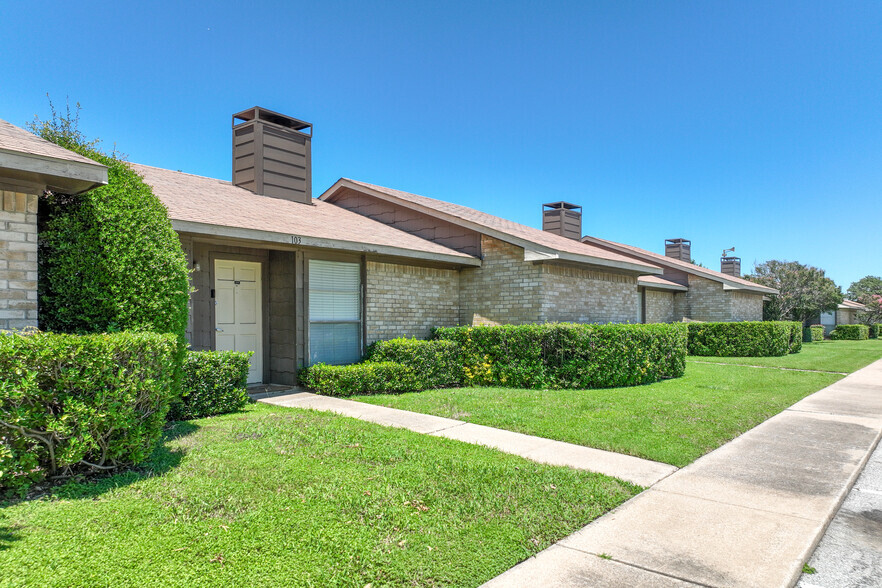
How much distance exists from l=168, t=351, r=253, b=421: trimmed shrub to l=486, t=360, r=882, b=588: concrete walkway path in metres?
5.67

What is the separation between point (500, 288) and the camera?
13.4 meters

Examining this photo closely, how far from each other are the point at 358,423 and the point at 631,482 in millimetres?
3692

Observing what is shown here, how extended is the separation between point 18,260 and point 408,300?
7952 mm

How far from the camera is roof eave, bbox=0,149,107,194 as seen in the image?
5.28 m

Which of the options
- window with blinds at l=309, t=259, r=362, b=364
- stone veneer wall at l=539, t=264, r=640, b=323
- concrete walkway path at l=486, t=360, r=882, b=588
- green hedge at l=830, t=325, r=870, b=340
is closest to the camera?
concrete walkway path at l=486, t=360, r=882, b=588

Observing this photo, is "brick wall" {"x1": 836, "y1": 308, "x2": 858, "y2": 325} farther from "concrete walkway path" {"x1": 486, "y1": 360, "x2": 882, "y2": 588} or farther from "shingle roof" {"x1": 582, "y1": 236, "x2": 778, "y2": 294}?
"concrete walkway path" {"x1": 486, "y1": 360, "x2": 882, "y2": 588}

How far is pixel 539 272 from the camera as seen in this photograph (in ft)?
42.0

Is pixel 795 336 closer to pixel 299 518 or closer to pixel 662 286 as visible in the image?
pixel 662 286

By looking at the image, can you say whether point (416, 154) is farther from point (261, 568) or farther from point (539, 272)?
point (261, 568)

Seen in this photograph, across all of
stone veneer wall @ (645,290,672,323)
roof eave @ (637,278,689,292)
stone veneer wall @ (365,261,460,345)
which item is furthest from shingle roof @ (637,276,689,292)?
stone veneer wall @ (365,261,460,345)

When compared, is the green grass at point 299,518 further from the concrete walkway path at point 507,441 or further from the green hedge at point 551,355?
the green hedge at point 551,355

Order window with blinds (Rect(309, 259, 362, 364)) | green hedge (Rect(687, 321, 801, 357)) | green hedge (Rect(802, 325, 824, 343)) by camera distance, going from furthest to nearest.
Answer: green hedge (Rect(802, 325, 824, 343)) < green hedge (Rect(687, 321, 801, 357)) < window with blinds (Rect(309, 259, 362, 364))

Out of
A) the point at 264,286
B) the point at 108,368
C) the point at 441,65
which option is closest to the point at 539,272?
the point at 264,286

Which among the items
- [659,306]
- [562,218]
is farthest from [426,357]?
[659,306]
